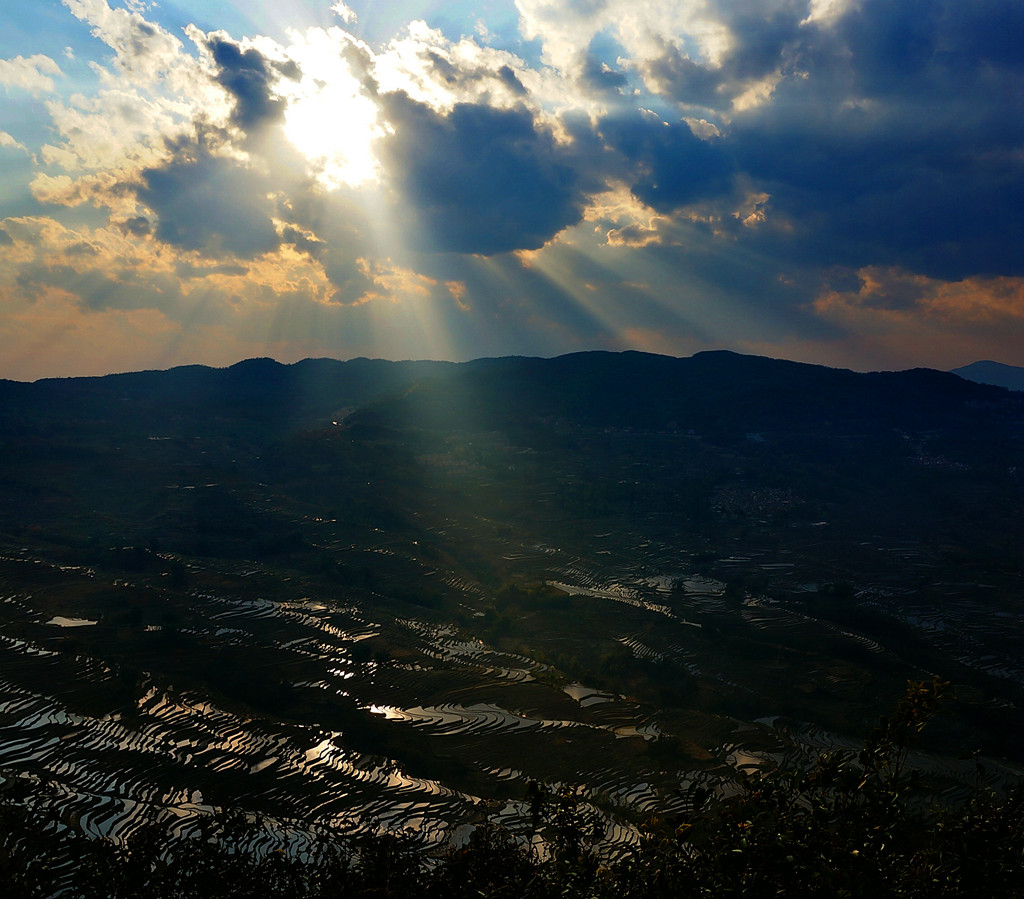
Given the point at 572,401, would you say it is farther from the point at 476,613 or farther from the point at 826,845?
the point at 826,845

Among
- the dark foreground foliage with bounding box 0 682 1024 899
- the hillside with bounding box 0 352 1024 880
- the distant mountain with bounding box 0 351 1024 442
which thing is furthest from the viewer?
the distant mountain with bounding box 0 351 1024 442

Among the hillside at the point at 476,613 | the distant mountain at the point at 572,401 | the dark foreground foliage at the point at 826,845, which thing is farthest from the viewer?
the distant mountain at the point at 572,401

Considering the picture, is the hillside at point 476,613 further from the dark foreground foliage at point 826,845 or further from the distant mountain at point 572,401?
the distant mountain at point 572,401

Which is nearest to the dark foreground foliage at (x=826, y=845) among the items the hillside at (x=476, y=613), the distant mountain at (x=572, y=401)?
the hillside at (x=476, y=613)

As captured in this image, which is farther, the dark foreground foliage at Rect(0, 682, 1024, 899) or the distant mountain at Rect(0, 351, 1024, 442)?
the distant mountain at Rect(0, 351, 1024, 442)

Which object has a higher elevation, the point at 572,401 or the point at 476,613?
the point at 572,401

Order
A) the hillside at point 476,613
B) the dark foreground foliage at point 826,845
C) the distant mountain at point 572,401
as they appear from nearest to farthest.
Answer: the dark foreground foliage at point 826,845
the hillside at point 476,613
the distant mountain at point 572,401

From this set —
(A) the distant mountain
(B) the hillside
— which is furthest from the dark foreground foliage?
(A) the distant mountain

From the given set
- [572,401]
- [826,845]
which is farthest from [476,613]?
[572,401]

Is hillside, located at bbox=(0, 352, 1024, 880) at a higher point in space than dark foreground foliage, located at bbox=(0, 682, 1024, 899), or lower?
lower

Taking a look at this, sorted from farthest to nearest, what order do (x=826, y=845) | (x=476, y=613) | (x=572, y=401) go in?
(x=572, y=401)
(x=476, y=613)
(x=826, y=845)

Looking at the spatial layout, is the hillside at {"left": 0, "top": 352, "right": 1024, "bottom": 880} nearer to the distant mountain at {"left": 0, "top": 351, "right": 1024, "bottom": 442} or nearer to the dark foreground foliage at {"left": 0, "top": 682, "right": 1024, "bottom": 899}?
the dark foreground foliage at {"left": 0, "top": 682, "right": 1024, "bottom": 899}

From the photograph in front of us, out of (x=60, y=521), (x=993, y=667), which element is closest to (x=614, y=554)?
(x=993, y=667)

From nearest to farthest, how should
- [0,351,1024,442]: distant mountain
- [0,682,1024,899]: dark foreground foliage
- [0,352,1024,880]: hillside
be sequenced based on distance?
[0,682,1024,899]: dark foreground foliage < [0,352,1024,880]: hillside < [0,351,1024,442]: distant mountain
